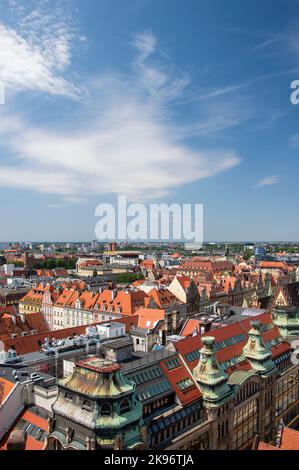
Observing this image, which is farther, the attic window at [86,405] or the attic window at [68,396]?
the attic window at [68,396]

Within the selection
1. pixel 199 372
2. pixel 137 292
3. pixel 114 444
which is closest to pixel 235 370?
pixel 199 372

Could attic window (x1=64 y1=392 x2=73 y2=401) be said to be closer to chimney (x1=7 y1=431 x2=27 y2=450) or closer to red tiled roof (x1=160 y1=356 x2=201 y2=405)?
chimney (x1=7 y1=431 x2=27 y2=450)

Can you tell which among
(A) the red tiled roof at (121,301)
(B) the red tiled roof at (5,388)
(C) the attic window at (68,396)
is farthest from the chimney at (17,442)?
(A) the red tiled roof at (121,301)

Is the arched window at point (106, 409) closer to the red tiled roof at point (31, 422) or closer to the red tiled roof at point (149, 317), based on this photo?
the red tiled roof at point (31, 422)

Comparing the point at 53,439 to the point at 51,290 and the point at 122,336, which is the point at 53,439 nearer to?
the point at 122,336

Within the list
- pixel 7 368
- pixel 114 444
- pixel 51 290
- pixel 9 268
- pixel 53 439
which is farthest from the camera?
pixel 9 268
